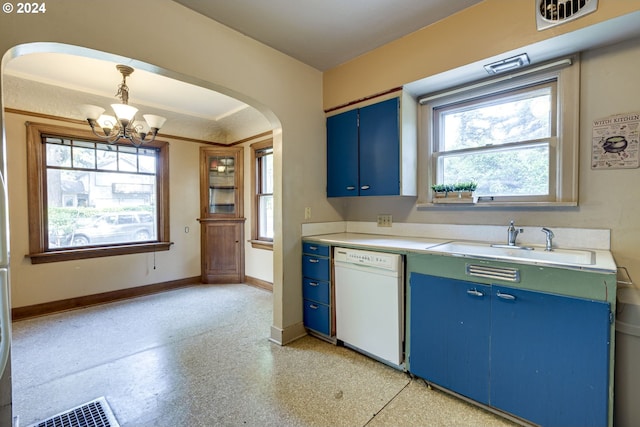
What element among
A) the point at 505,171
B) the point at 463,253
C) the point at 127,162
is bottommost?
the point at 463,253

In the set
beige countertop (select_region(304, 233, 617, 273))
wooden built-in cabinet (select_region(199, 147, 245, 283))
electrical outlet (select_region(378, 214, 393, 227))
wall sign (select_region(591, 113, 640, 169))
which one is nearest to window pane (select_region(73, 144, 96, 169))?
wooden built-in cabinet (select_region(199, 147, 245, 283))

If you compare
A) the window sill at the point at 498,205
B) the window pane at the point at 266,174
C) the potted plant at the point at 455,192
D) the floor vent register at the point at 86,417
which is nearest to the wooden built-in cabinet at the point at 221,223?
the window pane at the point at 266,174

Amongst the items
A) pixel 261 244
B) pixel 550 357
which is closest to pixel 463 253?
pixel 550 357

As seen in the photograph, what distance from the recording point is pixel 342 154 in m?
2.89

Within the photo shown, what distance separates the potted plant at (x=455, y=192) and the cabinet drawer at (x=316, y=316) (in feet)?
4.75

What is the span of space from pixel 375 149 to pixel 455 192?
81cm

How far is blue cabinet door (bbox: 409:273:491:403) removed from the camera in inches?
67.4

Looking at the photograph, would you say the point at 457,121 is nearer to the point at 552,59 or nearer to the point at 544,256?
the point at 552,59

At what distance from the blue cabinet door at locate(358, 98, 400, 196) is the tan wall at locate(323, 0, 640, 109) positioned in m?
0.20

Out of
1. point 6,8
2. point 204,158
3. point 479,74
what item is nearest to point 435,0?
point 479,74

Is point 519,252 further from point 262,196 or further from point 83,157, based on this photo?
point 83,157

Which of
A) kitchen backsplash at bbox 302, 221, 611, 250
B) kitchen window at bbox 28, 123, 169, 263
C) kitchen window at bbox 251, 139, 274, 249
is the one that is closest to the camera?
kitchen backsplash at bbox 302, 221, 611, 250

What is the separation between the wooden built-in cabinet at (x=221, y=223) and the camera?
4.71m

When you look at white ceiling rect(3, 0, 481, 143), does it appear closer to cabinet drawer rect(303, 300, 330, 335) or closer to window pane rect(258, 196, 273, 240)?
window pane rect(258, 196, 273, 240)
